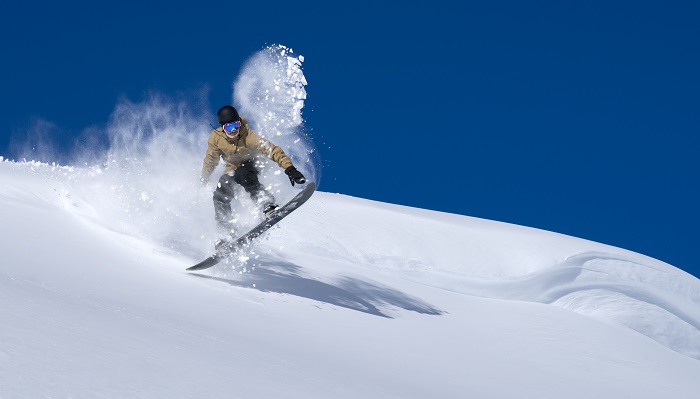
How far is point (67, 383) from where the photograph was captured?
2.50 meters

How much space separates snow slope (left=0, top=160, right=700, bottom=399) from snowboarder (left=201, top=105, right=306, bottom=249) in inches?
11.3

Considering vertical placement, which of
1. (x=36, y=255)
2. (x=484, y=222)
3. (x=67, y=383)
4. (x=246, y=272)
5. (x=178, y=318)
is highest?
(x=484, y=222)

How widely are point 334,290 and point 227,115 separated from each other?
2253 millimetres

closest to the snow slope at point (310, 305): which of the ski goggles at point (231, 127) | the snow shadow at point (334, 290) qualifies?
the snow shadow at point (334, 290)

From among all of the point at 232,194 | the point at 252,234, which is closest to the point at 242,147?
the point at 232,194

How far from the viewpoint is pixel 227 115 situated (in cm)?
788

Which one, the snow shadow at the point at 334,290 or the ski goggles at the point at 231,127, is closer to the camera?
the snow shadow at the point at 334,290

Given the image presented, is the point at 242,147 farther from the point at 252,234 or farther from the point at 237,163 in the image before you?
the point at 252,234

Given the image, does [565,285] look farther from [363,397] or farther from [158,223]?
[363,397]

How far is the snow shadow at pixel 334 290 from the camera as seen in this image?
734 centimetres

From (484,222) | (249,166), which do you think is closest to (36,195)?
(249,166)

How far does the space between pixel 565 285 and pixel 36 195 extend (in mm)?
7781

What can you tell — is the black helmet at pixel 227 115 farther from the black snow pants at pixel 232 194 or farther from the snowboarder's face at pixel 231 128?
the black snow pants at pixel 232 194

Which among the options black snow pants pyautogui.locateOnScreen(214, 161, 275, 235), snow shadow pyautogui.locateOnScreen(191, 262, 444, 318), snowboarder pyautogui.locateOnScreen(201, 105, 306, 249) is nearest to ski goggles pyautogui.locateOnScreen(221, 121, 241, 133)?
snowboarder pyautogui.locateOnScreen(201, 105, 306, 249)
